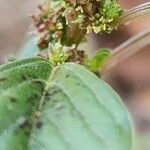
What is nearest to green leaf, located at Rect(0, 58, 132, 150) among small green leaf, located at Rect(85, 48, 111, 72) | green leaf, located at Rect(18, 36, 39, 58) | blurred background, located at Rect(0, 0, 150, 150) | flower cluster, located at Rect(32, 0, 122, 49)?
flower cluster, located at Rect(32, 0, 122, 49)

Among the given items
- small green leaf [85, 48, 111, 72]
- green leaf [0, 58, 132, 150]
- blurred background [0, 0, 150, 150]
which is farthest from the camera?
blurred background [0, 0, 150, 150]

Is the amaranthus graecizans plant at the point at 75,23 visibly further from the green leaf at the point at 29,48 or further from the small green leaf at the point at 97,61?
the green leaf at the point at 29,48

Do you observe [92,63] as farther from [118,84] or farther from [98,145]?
[118,84]

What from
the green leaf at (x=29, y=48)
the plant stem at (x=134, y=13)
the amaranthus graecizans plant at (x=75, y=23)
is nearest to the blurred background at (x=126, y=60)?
the green leaf at (x=29, y=48)

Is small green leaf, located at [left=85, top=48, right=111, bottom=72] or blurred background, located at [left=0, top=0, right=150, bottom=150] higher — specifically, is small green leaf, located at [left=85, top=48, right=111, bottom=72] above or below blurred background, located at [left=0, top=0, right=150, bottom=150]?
below

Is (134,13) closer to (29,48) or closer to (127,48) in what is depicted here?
(127,48)

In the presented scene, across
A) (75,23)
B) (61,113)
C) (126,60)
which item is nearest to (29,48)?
(75,23)

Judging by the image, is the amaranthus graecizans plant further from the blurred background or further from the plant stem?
the blurred background
